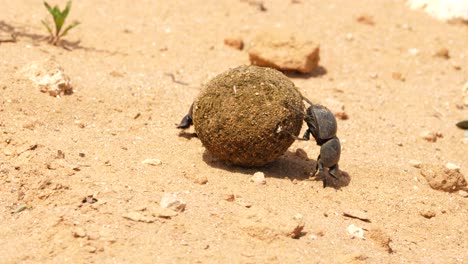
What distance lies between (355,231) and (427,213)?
1022mm

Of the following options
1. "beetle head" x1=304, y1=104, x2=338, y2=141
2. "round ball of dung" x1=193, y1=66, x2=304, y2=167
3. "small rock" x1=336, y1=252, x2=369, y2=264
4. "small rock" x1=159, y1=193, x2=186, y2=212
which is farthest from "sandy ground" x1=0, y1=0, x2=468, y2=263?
"beetle head" x1=304, y1=104, x2=338, y2=141

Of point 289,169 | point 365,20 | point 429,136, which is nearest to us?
point 289,169

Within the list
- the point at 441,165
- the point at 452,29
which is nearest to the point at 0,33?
the point at 441,165

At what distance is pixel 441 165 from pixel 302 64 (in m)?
2.74

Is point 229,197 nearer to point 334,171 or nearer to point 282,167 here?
point 282,167

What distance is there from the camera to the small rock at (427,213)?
5.64 m

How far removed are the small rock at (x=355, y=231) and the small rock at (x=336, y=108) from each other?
2.85m

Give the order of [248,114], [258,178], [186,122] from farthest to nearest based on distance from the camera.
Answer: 1. [186,122]
2. [258,178]
3. [248,114]

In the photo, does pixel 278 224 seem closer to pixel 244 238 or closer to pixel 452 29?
pixel 244 238

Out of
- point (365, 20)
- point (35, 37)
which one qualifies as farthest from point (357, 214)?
point (365, 20)

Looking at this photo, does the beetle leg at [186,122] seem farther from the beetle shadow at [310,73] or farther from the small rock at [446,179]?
the beetle shadow at [310,73]

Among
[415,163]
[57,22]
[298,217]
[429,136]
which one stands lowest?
[429,136]

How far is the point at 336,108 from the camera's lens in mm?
7816

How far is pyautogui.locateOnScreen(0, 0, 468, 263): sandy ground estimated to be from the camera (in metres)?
4.48
